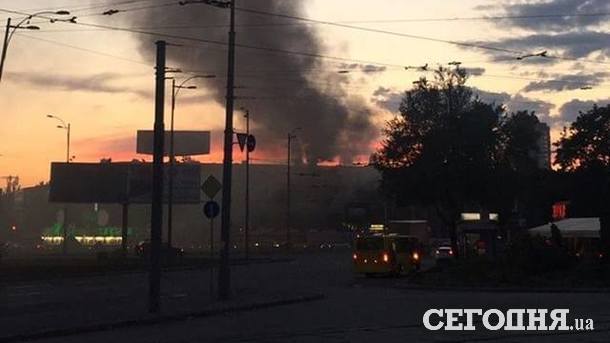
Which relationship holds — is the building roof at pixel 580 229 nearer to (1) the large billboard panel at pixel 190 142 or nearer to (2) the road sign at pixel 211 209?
(2) the road sign at pixel 211 209

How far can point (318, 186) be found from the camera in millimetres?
153875

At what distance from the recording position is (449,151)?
59.1 metres

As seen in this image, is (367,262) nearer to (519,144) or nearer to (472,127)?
(472,127)

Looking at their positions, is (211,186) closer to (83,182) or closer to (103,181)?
(103,181)

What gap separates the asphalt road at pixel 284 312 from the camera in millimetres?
15703

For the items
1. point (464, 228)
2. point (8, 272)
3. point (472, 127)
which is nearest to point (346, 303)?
point (8, 272)

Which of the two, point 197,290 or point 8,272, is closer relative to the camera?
point 197,290

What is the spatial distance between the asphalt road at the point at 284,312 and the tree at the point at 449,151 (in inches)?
1021

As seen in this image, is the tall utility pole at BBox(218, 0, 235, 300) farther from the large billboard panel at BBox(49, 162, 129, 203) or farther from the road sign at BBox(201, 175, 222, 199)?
the large billboard panel at BBox(49, 162, 129, 203)

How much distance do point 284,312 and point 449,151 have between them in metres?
39.3

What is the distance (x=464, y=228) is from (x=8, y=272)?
1484 inches

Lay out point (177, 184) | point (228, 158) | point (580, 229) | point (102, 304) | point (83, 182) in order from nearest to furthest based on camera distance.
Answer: point (102, 304) < point (228, 158) < point (580, 229) < point (177, 184) < point (83, 182)

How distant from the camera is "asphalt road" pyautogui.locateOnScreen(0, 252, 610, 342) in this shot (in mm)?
15703

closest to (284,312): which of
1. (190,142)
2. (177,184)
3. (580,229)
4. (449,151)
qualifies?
(580,229)
